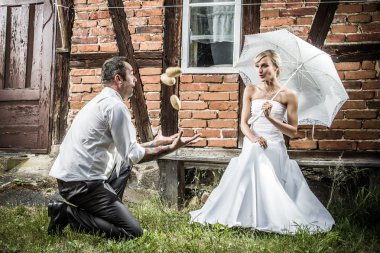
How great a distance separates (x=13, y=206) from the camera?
5.12 metres

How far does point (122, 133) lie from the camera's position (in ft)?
11.2

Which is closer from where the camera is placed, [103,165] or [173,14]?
[103,165]

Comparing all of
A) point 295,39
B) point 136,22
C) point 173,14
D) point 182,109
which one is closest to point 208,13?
point 173,14

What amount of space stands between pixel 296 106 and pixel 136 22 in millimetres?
2555

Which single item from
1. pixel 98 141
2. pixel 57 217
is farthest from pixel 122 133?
pixel 57 217

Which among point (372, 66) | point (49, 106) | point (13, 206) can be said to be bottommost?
point (13, 206)

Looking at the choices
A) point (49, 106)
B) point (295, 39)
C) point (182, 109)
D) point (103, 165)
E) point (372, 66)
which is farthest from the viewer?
point (49, 106)

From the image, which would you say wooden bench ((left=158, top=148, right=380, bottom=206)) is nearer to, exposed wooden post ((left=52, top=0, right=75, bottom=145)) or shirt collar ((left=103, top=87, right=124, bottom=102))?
exposed wooden post ((left=52, top=0, right=75, bottom=145))

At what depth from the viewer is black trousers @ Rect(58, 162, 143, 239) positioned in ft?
11.5

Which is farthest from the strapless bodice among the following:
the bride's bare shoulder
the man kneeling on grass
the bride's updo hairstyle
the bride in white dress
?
the man kneeling on grass

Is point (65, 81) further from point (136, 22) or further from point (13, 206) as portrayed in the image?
point (13, 206)

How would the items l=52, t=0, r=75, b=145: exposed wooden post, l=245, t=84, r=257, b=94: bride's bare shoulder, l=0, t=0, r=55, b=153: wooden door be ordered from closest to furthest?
l=245, t=84, r=257, b=94: bride's bare shoulder
l=52, t=0, r=75, b=145: exposed wooden post
l=0, t=0, r=55, b=153: wooden door

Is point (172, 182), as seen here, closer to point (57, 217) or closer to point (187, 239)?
point (187, 239)

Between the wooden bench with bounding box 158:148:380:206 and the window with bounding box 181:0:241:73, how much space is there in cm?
107
